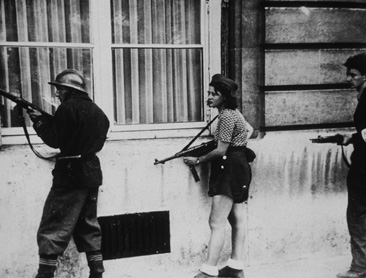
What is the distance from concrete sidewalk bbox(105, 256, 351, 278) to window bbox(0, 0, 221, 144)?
1327mm

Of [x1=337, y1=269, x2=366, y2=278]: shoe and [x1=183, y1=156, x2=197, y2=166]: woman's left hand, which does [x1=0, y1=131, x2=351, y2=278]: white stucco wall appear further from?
[x1=337, y1=269, x2=366, y2=278]: shoe

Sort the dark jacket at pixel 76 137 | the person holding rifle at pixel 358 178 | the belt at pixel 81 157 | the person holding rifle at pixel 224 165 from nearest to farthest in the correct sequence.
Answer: the dark jacket at pixel 76 137 → the belt at pixel 81 157 → the person holding rifle at pixel 224 165 → the person holding rifle at pixel 358 178

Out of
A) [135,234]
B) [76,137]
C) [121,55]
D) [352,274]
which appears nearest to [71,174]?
[76,137]

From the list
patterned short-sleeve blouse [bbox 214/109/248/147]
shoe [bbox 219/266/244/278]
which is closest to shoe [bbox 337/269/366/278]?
shoe [bbox 219/266/244/278]

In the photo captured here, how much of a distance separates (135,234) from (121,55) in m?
1.74

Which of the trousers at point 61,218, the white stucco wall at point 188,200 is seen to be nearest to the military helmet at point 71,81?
the white stucco wall at point 188,200

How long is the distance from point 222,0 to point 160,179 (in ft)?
6.12

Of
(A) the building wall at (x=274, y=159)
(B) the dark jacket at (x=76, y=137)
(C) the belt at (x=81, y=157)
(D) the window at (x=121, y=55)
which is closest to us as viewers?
(B) the dark jacket at (x=76, y=137)

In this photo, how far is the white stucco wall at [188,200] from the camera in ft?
16.2

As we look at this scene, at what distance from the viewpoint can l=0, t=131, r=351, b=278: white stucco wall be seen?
195 inches

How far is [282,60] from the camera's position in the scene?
18.4 feet

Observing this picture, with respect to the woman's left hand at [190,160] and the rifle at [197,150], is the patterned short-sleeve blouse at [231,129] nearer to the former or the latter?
the rifle at [197,150]

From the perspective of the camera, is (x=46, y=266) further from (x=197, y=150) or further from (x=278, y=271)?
(x=278, y=271)

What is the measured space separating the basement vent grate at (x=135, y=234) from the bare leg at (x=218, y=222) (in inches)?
23.4
